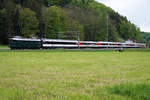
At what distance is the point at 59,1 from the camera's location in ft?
316

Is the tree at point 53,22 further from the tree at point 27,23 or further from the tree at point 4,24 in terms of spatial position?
the tree at point 4,24

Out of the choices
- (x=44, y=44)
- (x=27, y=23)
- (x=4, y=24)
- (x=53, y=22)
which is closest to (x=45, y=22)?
(x=53, y=22)

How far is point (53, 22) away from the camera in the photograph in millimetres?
63875

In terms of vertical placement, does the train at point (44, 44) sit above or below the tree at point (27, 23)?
below

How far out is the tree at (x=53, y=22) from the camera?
63.4 meters

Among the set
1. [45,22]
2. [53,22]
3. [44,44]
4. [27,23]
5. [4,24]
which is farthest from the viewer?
[45,22]

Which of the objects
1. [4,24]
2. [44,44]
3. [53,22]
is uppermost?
[53,22]

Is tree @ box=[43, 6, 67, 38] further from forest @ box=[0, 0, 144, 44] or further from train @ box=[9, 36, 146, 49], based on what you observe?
train @ box=[9, 36, 146, 49]

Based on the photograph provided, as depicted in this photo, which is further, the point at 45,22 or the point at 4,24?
the point at 45,22

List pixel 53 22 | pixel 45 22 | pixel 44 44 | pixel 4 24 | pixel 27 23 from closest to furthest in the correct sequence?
pixel 44 44
pixel 27 23
pixel 4 24
pixel 53 22
pixel 45 22

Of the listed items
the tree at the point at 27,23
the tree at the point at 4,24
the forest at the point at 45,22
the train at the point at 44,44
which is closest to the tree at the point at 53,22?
the forest at the point at 45,22

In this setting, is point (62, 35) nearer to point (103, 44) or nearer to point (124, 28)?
point (103, 44)

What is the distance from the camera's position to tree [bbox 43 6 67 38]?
6344 centimetres

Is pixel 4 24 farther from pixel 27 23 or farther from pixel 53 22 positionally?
pixel 53 22
